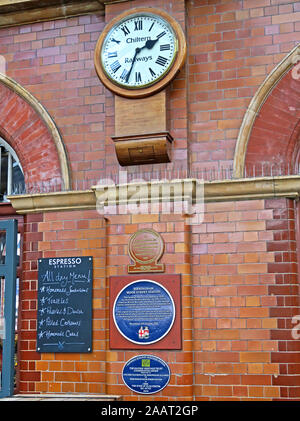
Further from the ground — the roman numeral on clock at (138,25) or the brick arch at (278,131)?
the roman numeral on clock at (138,25)

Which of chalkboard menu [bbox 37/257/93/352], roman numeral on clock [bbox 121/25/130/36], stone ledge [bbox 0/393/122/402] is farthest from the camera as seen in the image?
roman numeral on clock [bbox 121/25/130/36]

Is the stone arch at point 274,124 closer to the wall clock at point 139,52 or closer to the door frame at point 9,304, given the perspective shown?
the wall clock at point 139,52

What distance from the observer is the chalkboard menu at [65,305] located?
6.23m

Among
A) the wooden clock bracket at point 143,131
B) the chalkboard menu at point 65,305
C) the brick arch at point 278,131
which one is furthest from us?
the chalkboard menu at point 65,305

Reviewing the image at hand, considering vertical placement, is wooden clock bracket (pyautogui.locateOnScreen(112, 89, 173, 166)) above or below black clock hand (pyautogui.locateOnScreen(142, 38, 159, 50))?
below

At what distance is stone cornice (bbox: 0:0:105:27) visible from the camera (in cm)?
681

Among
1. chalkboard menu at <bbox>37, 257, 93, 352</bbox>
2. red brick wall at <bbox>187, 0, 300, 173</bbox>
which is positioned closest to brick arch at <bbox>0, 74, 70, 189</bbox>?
chalkboard menu at <bbox>37, 257, 93, 352</bbox>

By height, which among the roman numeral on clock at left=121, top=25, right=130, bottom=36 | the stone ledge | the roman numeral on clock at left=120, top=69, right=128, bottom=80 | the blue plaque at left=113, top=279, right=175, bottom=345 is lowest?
the stone ledge

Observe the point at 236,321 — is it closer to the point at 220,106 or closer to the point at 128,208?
the point at 128,208

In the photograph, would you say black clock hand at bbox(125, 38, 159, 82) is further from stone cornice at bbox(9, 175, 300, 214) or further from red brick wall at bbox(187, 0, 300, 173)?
stone cornice at bbox(9, 175, 300, 214)

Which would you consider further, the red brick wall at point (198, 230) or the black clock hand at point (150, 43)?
the black clock hand at point (150, 43)

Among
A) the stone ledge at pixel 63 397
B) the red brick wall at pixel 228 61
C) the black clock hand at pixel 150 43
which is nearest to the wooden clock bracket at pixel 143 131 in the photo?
the red brick wall at pixel 228 61

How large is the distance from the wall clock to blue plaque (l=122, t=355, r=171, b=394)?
8.61 ft

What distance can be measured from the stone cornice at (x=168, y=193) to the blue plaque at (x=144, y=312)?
2.90 feet
